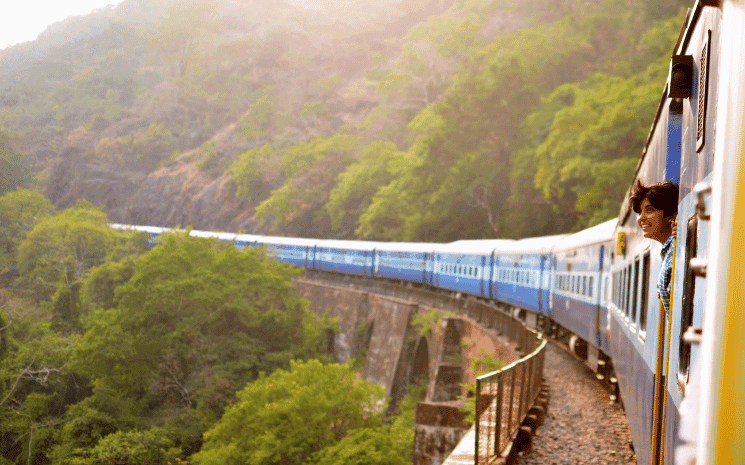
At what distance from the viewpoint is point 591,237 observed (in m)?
11.5

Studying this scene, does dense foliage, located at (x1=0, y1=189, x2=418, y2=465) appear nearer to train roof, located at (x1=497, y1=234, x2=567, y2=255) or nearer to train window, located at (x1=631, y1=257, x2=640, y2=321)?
train roof, located at (x1=497, y1=234, x2=567, y2=255)

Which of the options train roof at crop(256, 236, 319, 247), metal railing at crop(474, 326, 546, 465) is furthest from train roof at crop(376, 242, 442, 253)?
metal railing at crop(474, 326, 546, 465)

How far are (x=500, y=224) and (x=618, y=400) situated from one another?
86.9ft

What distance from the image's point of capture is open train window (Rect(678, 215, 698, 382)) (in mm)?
1901

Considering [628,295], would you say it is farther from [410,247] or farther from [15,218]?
[15,218]

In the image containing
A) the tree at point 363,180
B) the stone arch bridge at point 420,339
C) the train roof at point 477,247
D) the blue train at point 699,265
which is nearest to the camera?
the blue train at point 699,265

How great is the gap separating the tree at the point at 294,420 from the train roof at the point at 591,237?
5946mm

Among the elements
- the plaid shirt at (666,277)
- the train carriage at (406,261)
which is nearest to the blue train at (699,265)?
the plaid shirt at (666,277)

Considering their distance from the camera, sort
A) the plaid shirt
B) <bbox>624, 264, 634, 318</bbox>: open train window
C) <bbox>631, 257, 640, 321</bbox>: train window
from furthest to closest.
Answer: <bbox>624, 264, 634, 318</bbox>: open train window, <bbox>631, 257, 640, 321</bbox>: train window, the plaid shirt

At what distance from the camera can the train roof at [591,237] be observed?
1007 cm

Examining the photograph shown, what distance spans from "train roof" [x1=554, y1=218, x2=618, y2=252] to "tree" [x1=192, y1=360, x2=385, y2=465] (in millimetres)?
5946

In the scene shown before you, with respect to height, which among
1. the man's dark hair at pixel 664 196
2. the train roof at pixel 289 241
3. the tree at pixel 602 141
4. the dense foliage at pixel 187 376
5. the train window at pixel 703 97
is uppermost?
the tree at pixel 602 141

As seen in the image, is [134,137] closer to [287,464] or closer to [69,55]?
[69,55]

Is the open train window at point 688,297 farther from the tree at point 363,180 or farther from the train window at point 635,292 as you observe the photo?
the tree at point 363,180
